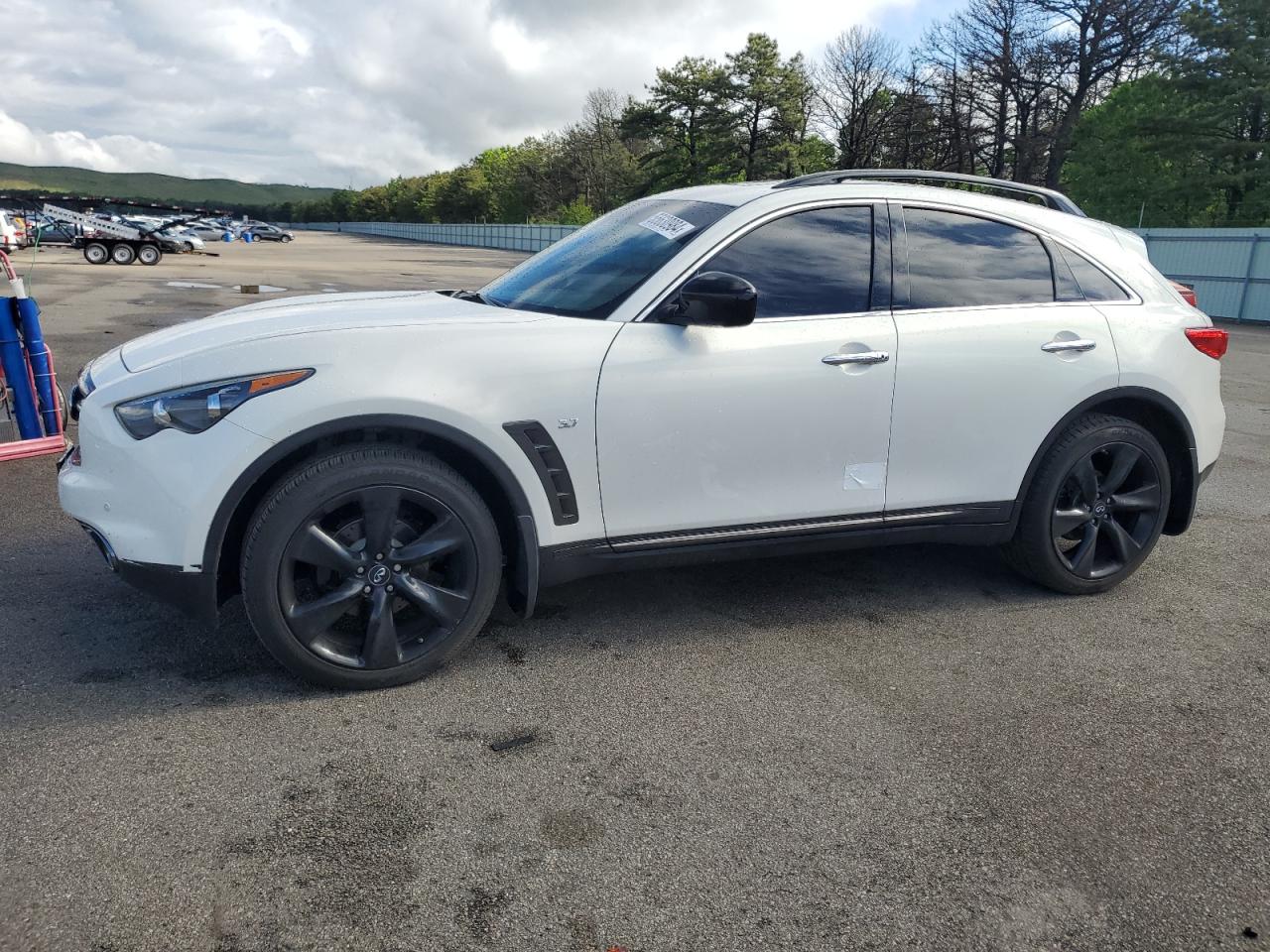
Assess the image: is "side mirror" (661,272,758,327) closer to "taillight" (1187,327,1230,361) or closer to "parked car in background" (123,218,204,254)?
"taillight" (1187,327,1230,361)

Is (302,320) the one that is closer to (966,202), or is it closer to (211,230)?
(966,202)

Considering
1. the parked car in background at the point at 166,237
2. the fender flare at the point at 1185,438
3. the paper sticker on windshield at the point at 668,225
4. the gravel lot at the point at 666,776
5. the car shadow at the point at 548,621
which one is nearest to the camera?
the gravel lot at the point at 666,776

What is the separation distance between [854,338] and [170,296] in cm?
1788

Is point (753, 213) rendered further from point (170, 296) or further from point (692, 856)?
point (170, 296)

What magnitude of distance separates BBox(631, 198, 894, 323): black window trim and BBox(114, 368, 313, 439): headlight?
4.03ft

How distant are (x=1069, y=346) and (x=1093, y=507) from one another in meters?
0.75

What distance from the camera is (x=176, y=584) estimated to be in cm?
296

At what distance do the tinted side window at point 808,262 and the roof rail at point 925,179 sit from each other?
203mm

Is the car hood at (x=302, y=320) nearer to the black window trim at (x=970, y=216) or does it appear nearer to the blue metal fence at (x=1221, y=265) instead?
the black window trim at (x=970, y=216)

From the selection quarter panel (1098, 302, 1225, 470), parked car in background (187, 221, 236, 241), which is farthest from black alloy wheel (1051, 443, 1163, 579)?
parked car in background (187, 221, 236, 241)

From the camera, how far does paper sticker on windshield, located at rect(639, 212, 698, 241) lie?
11.8 ft

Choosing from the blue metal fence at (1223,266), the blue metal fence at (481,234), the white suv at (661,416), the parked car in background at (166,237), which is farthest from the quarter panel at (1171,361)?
the parked car in background at (166,237)

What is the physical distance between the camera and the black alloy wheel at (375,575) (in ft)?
9.84

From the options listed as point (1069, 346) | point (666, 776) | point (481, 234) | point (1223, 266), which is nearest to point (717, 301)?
→ point (666, 776)
